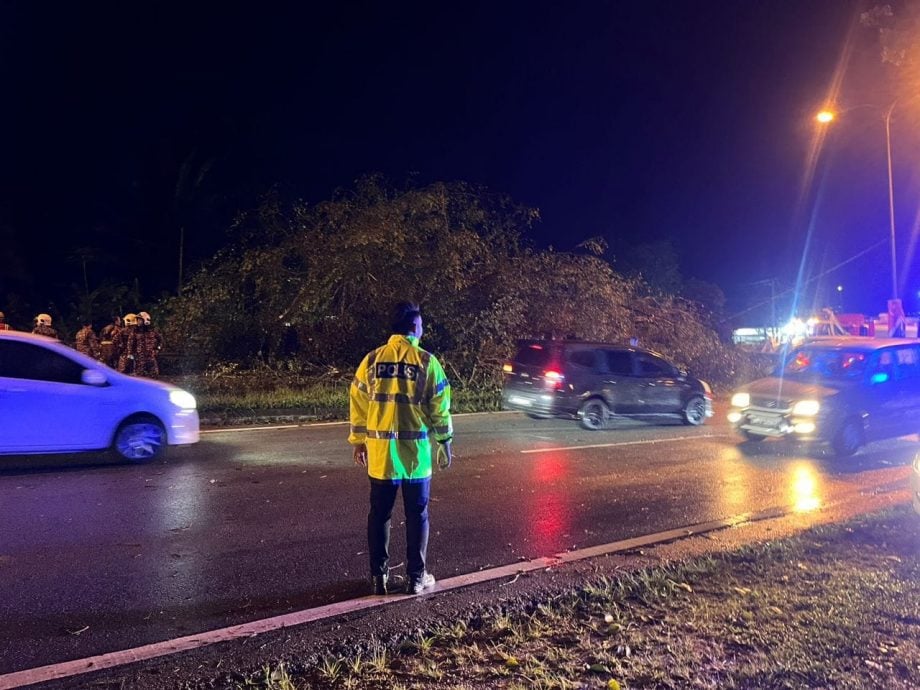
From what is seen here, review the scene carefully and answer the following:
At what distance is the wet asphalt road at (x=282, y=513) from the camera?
186 inches

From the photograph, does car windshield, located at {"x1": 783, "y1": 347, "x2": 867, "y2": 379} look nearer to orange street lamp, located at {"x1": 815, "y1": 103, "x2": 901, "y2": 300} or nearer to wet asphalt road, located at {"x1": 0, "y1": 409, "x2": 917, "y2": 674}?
wet asphalt road, located at {"x1": 0, "y1": 409, "x2": 917, "y2": 674}

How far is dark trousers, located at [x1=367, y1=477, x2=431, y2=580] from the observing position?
4.57 meters

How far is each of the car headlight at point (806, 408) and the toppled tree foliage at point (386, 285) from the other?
27.9 feet

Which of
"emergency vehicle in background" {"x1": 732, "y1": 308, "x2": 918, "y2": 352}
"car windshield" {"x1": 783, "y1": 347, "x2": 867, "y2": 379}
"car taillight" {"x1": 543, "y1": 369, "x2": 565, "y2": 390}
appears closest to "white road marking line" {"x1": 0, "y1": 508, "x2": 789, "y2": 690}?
"car windshield" {"x1": 783, "y1": 347, "x2": 867, "y2": 379}

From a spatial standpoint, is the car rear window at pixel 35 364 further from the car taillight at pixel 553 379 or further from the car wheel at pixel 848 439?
the car wheel at pixel 848 439

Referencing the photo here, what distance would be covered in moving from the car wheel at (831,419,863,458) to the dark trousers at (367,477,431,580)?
8023 mm

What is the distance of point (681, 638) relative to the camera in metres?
4.13

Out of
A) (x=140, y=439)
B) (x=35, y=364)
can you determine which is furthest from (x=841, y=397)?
(x=35, y=364)

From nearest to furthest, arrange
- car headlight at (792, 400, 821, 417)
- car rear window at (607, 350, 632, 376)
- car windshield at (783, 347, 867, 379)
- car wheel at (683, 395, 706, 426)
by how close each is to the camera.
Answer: car headlight at (792, 400, 821, 417) → car windshield at (783, 347, 867, 379) → car rear window at (607, 350, 632, 376) → car wheel at (683, 395, 706, 426)

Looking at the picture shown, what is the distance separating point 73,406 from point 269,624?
526cm

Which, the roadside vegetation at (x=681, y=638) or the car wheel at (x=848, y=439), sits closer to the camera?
the roadside vegetation at (x=681, y=638)

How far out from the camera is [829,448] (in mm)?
10750

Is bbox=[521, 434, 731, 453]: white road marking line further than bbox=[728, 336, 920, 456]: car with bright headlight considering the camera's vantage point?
Yes

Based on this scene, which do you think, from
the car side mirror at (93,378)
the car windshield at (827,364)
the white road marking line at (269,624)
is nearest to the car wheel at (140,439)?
the car side mirror at (93,378)
